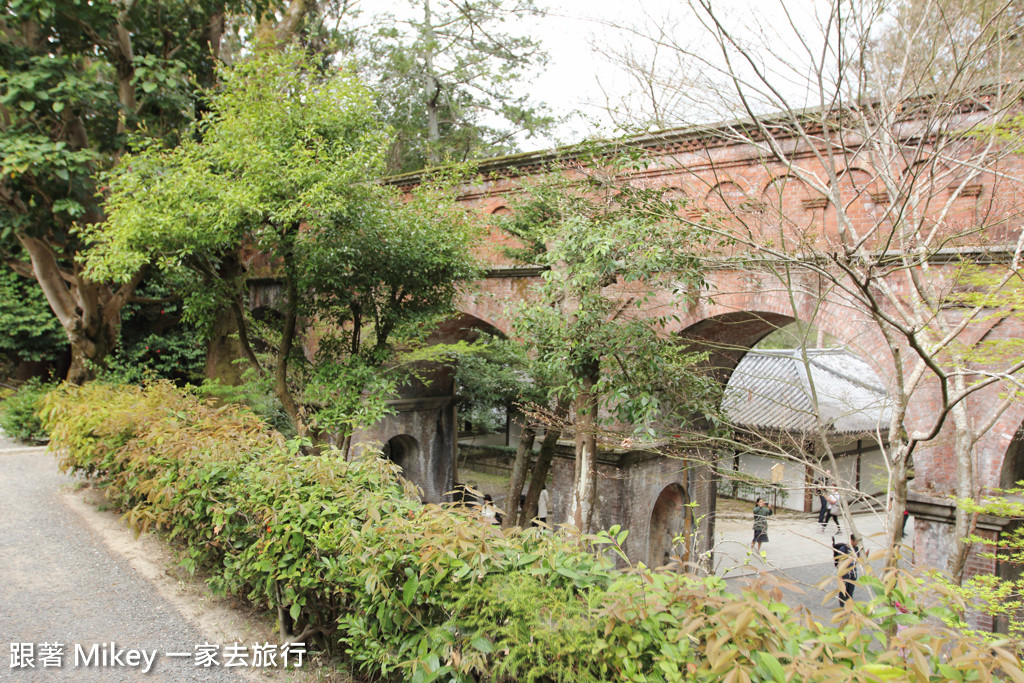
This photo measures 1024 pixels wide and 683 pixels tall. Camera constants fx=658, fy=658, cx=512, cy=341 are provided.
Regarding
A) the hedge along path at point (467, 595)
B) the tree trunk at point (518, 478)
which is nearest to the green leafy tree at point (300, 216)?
the tree trunk at point (518, 478)

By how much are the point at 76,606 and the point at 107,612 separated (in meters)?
0.22

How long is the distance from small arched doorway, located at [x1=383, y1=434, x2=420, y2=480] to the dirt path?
7348 mm

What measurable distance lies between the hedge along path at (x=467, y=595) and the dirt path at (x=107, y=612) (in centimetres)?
22

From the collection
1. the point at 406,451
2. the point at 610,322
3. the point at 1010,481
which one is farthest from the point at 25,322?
the point at 1010,481

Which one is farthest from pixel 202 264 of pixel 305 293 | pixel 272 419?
pixel 272 419

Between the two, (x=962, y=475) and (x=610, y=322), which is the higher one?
(x=610, y=322)

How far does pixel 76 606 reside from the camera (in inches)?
146

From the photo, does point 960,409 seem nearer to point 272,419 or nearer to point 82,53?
point 272,419

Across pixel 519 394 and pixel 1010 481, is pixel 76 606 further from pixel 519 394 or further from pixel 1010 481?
pixel 1010 481

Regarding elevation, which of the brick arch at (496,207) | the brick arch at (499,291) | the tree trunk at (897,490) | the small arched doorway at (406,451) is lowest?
the small arched doorway at (406,451)

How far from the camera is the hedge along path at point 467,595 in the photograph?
5.50ft

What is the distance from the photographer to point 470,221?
741 centimetres

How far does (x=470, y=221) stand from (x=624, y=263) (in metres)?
2.90

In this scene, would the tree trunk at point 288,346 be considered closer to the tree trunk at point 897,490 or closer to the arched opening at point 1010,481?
the tree trunk at point 897,490
